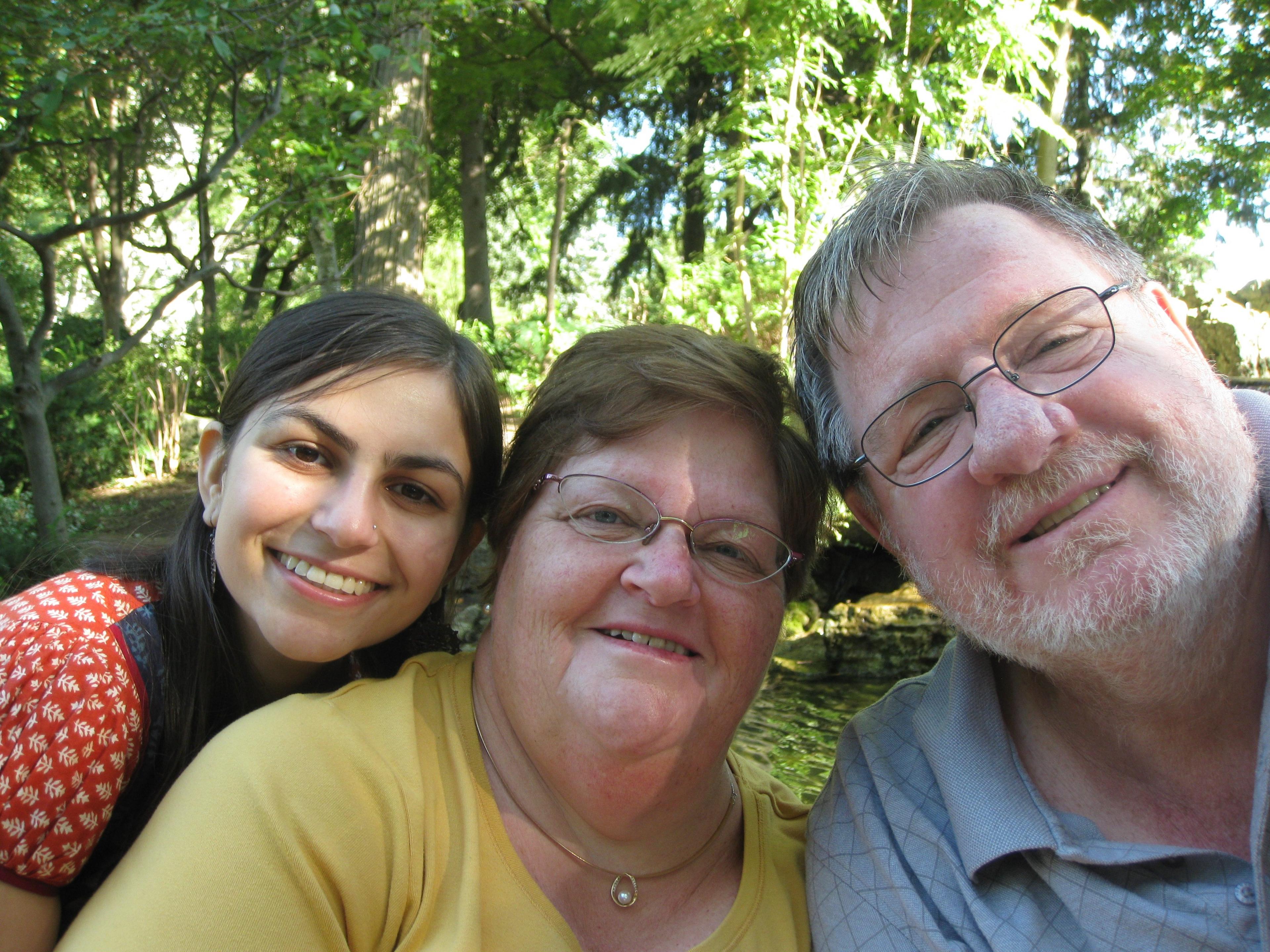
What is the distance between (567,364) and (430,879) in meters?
1.15

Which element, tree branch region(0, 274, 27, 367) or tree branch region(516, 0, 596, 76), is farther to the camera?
tree branch region(516, 0, 596, 76)

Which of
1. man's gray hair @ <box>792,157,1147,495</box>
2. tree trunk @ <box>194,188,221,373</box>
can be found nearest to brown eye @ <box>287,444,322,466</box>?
man's gray hair @ <box>792,157,1147,495</box>

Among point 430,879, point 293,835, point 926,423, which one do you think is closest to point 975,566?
point 926,423

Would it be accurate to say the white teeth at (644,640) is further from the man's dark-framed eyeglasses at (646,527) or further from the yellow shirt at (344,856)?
the yellow shirt at (344,856)

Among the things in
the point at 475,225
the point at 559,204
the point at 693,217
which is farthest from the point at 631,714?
the point at 475,225

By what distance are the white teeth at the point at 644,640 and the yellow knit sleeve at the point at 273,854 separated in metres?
0.49

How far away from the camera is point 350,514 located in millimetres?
1852

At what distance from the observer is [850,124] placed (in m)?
8.42

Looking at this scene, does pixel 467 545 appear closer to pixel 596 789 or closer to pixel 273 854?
pixel 596 789

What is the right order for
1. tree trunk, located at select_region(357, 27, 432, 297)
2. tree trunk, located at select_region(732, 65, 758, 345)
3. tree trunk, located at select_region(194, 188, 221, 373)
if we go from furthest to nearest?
tree trunk, located at select_region(357, 27, 432, 297)
tree trunk, located at select_region(732, 65, 758, 345)
tree trunk, located at select_region(194, 188, 221, 373)

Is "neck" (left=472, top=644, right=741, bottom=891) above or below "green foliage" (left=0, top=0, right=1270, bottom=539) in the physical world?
below

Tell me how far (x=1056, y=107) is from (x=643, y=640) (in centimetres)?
1236

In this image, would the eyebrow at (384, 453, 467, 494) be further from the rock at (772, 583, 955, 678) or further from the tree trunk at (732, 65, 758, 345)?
the tree trunk at (732, 65, 758, 345)

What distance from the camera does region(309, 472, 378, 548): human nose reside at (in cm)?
185
